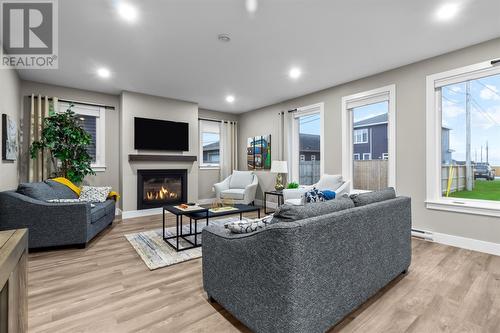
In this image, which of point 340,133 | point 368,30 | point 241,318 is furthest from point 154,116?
point 241,318

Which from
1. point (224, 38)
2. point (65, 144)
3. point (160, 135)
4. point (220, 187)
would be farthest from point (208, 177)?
point (224, 38)

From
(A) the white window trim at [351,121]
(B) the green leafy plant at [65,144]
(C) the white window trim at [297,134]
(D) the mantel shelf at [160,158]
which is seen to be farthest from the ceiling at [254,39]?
(D) the mantel shelf at [160,158]

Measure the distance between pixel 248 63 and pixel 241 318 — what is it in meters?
3.24

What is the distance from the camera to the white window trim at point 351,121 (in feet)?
12.4

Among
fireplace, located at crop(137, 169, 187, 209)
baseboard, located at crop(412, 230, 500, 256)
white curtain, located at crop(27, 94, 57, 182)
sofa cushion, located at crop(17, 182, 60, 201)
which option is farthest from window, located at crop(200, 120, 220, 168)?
baseboard, located at crop(412, 230, 500, 256)

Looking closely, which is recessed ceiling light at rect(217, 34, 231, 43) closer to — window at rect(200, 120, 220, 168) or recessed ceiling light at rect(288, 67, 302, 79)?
recessed ceiling light at rect(288, 67, 302, 79)

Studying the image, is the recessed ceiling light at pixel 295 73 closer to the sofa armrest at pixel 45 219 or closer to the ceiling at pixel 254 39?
the ceiling at pixel 254 39

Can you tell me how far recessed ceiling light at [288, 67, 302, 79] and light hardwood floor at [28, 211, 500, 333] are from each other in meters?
3.01

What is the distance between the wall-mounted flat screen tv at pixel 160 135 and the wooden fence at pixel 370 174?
3.68 metres

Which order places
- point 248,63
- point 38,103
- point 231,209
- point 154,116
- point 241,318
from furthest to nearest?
point 154,116 < point 38,103 < point 248,63 < point 231,209 < point 241,318

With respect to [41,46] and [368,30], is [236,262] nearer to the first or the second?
[368,30]

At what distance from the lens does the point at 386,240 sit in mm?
1955

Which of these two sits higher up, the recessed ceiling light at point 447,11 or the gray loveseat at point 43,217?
the recessed ceiling light at point 447,11

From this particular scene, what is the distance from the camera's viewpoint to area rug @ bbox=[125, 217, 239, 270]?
8.73ft
